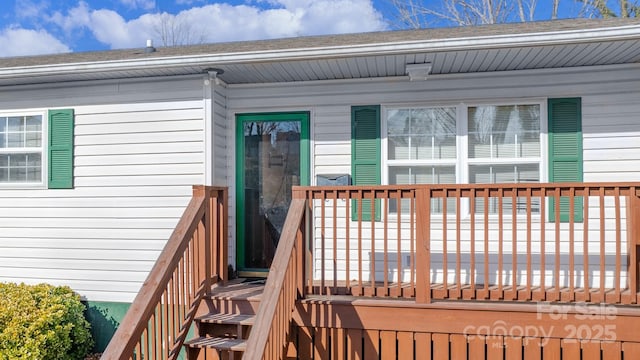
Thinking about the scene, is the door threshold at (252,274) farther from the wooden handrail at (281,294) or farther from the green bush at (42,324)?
the green bush at (42,324)

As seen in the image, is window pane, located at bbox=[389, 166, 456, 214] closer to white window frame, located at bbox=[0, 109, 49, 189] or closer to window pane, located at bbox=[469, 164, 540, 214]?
window pane, located at bbox=[469, 164, 540, 214]

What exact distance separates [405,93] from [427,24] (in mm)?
9984

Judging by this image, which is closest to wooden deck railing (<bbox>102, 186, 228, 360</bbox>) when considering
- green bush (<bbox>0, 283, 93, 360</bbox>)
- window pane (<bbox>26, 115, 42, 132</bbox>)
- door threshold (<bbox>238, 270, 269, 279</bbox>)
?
door threshold (<bbox>238, 270, 269, 279</bbox>)

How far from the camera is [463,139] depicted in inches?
177

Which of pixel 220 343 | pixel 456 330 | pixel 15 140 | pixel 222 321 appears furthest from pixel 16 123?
pixel 456 330

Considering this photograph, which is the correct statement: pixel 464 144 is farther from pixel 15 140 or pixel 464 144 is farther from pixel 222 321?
pixel 15 140

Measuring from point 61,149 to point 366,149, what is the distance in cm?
345

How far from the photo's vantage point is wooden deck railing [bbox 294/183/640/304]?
10.8ft

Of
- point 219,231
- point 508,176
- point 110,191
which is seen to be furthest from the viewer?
point 110,191

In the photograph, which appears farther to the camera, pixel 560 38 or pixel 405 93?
pixel 405 93

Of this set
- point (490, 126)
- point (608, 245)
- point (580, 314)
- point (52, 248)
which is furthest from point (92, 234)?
point (608, 245)

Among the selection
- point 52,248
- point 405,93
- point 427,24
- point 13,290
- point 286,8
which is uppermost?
point 286,8

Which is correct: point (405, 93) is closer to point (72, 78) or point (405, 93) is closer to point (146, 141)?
point (146, 141)

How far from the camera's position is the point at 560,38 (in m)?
3.64
